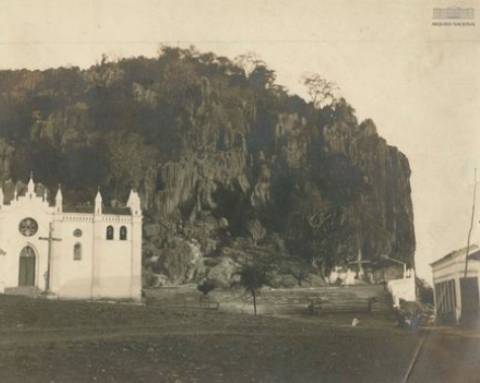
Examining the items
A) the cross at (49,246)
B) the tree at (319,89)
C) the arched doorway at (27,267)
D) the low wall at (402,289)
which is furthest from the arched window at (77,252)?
the low wall at (402,289)

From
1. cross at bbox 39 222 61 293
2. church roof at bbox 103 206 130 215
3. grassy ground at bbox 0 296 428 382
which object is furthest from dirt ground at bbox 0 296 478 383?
church roof at bbox 103 206 130 215

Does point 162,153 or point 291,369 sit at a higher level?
point 162,153

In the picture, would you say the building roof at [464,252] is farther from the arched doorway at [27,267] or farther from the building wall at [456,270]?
the arched doorway at [27,267]

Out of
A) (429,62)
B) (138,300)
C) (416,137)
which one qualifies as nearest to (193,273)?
(138,300)

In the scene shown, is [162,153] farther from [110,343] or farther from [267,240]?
[110,343]

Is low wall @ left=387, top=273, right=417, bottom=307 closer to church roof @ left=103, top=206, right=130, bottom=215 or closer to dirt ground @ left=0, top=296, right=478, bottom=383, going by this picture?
dirt ground @ left=0, top=296, right=478, bottom=383

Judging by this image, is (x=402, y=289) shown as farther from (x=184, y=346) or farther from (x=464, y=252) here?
(x=184, y=346)
